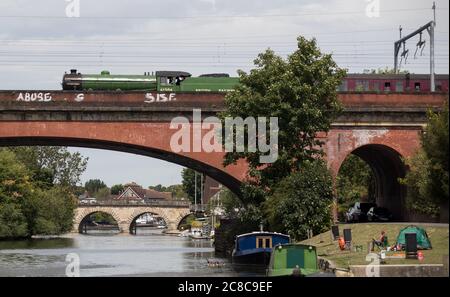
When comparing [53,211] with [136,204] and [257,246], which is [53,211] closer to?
[136,204]

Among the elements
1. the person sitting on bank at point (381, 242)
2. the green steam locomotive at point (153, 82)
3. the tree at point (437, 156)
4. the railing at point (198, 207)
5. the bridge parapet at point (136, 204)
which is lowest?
the person sitting on bank at point (381, 242)

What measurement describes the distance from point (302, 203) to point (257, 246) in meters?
3.95

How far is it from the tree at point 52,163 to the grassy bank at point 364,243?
8209 cm

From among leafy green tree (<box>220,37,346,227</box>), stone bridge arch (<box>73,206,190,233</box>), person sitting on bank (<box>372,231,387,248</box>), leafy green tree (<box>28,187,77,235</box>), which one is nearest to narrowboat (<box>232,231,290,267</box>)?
leafy green tree (<box>220,37,346,227</box>)

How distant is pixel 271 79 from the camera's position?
52.7 metres

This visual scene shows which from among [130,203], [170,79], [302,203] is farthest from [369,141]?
[130,203]

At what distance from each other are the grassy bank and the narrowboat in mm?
2131

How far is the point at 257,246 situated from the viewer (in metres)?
49.0

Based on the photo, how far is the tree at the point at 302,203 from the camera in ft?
167

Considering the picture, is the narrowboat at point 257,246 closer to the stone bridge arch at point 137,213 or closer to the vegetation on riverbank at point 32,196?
the vegetation on riverbank at point 32,196

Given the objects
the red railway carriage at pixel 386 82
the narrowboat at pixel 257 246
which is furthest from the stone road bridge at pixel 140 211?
the narrowboat at pixel 257 246

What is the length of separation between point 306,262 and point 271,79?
20.9 metres

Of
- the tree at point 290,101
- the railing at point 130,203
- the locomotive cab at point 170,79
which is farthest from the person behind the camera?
the railing at point 130,203
